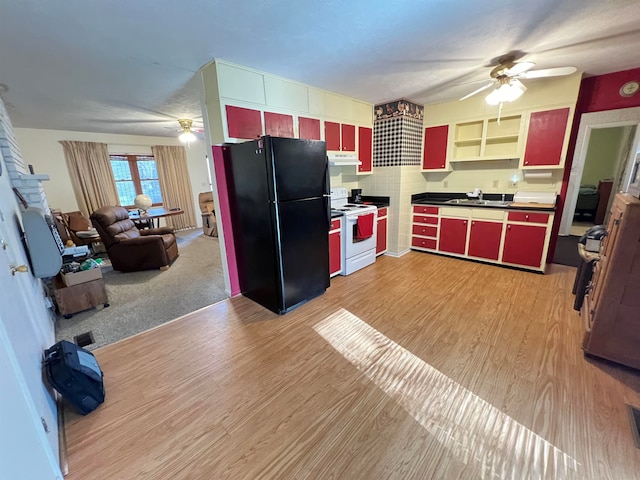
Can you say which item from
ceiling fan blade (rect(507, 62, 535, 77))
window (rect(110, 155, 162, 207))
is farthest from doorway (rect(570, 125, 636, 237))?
window (rect(110, 155, 162, 207))

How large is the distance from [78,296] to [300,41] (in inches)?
135

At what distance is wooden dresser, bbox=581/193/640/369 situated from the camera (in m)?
1.73

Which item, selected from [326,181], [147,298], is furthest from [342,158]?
[147,298]

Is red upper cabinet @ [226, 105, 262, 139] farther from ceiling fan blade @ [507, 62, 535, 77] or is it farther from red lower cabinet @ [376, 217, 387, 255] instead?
ceiling fan blade @ [507, 62, 535, 77]

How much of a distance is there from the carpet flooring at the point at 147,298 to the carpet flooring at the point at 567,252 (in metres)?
4.82

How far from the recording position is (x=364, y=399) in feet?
5.59

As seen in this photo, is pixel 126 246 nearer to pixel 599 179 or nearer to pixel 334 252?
pixel 334 252

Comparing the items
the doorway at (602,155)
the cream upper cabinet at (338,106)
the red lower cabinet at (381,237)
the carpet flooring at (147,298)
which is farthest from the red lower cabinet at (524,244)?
the carpet flooring at (147,298)

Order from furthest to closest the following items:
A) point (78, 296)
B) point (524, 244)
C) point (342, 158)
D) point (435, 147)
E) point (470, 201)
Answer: point (435, 147)
point (470, 201)
point (342, 158)
point (524, 244)
point (78, 296)

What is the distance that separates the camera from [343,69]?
2668mm

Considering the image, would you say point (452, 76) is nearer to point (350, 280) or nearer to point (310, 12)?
point (310, 12)

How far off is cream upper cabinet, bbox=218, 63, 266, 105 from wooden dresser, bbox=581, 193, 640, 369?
3161 mm

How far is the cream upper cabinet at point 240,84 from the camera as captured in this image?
245 centimetres

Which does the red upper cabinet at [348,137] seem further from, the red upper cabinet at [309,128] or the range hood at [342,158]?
the red upper cabinet at [309,128]
